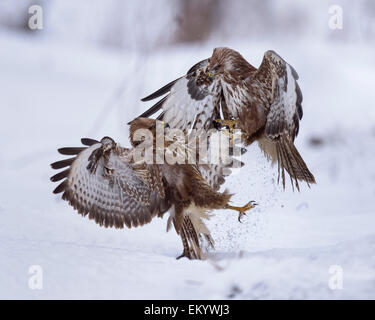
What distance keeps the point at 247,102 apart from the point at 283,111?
29 centimetres

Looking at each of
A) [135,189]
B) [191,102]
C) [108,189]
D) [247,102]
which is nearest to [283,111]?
[247,102]

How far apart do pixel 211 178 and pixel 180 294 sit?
1.08m

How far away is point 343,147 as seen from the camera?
287 inches

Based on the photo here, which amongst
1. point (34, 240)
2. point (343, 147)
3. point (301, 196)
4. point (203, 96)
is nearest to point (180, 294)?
point (34, 240)

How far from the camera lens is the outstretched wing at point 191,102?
3.86m

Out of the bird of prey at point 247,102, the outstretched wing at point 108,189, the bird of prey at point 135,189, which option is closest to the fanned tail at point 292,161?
the bird of prey at point 247,102

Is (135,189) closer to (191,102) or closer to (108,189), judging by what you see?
(108,189)

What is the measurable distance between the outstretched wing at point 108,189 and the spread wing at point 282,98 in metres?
0.91

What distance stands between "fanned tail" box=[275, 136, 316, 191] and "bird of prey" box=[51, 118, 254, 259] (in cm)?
45

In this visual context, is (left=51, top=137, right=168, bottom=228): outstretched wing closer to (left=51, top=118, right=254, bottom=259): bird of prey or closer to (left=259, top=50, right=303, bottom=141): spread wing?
(left=51, top=118, right=254, bottom=259): bird of prey

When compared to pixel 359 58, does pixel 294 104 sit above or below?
below

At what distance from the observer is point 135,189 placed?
339 centimetres

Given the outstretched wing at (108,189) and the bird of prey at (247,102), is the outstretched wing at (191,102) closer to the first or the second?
the bird of prey at (247,102)

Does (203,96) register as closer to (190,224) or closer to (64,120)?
(190,224)
